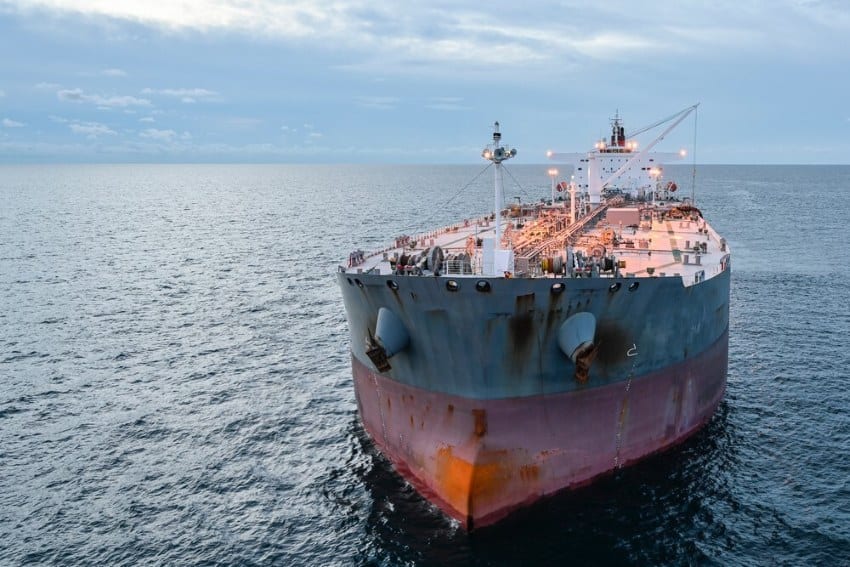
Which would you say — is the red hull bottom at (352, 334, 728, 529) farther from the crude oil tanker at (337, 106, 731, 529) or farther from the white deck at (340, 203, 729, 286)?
the white deck at (340, 203, 729, 286)

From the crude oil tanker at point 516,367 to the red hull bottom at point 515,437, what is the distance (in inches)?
1.8

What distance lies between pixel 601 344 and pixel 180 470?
53.1 ft

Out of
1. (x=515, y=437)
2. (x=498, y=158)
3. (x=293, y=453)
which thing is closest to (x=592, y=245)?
(x=498, y=158)

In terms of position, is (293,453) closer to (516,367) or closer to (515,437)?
(515,437)

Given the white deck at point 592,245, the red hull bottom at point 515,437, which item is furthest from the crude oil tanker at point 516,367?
the white deck at point 592,245

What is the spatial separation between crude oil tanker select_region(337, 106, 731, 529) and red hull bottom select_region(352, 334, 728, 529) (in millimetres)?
45

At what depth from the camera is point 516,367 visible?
21.6 m

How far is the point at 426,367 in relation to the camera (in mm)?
22672

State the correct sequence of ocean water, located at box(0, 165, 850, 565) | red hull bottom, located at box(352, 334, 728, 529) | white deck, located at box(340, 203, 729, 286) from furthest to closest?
white deck, located at box(340, 203, 729, 286) < red hull bottom, located at box(352, 334, 728, 529) < ocean water, located at box(0, 165, 850, 565)

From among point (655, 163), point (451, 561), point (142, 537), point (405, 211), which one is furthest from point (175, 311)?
point (405, 211)

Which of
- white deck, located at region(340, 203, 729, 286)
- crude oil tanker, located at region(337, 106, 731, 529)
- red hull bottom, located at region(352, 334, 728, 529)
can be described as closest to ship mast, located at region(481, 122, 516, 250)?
crude oil tanker, located at region(337, 106, 731, 529)

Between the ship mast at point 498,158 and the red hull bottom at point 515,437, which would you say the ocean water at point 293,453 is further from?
the ship mast at point 498,158

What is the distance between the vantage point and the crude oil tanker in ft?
69.2

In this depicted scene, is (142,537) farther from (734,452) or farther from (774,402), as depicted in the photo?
(774,402)
